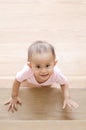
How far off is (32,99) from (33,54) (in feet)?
1.04

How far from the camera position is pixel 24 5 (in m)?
2.50

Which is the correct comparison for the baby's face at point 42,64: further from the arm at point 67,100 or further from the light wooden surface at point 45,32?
the light wooden surface at point 45,32

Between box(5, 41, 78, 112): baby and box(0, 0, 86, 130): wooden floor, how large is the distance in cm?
5

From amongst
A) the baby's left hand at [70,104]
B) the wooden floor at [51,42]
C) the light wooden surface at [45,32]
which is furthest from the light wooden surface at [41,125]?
the light wooden surface at [45,32]

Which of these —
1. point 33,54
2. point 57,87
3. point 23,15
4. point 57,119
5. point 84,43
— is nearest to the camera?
point 33,54

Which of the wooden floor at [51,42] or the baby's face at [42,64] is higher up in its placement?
the baby's face at [42,64]

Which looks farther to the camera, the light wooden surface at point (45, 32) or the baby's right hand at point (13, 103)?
the light wooden surface at point (45, 32)

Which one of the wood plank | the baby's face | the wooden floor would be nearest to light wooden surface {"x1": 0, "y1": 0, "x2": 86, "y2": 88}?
the wooden floor

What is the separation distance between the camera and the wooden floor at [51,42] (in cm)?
188

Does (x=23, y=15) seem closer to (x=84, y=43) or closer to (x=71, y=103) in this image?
(x=84, y=43)

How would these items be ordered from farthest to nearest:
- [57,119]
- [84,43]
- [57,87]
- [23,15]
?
1. [23,15]
2. [84,43]
3. [57,87]
4. [57,119]

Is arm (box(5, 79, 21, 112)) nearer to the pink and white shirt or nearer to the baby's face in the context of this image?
the pink and white shirt

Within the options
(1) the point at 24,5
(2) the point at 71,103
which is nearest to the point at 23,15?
(1) the point at 24,5

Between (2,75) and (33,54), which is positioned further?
(2,75)
